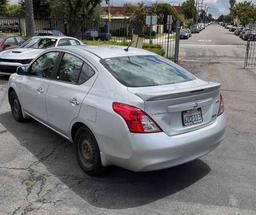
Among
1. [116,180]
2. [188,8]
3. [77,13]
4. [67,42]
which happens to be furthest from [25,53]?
[188,8]

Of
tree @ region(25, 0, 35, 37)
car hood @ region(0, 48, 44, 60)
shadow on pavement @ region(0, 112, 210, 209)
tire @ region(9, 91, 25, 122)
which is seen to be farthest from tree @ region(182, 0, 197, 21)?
shadow on pavement @ region(0, 112, 210, 209)

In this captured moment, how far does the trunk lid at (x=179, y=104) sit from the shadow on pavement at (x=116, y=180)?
75 cm

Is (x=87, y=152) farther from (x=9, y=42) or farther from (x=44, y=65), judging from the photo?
(x=9, y=42)

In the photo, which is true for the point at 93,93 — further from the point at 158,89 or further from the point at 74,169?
the point at 74,169

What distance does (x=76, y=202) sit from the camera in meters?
3.72

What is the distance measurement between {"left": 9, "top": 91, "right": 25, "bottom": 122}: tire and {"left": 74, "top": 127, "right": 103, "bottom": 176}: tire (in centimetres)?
237

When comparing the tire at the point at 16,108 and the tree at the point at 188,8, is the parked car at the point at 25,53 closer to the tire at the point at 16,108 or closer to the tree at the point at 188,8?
the tire at the point at 16,108

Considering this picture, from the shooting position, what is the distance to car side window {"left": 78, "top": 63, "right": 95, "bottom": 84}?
4340 millimetres

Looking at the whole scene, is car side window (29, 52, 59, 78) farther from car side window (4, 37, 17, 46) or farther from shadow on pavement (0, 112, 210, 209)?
car side window (4, 37, 17, 46)

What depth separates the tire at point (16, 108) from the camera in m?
6.38

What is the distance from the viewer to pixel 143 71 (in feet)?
14.4

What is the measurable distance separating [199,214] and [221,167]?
1.31 meters

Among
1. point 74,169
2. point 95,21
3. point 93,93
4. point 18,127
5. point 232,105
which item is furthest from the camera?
point 95,21

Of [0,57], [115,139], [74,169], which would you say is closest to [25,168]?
[74,169]
